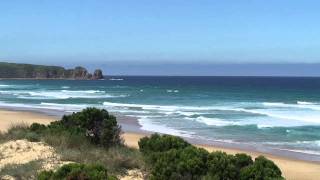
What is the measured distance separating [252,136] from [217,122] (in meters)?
6.06

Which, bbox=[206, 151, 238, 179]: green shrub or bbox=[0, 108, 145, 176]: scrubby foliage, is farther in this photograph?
bbox=[0, 108, 145, 176]: scrubby foliage

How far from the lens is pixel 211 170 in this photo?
9.55 metres

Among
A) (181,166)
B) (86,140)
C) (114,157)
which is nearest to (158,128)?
(86,140)

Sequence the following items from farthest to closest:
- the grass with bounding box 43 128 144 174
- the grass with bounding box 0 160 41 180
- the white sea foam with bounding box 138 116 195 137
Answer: the white sea foam with bounding box 138 116 195 137, the grass with bounding box 43 128 144 174, the grass with bounding box 0 160 41 180

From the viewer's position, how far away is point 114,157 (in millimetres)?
11469

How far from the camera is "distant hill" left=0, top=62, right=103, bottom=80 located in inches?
6614

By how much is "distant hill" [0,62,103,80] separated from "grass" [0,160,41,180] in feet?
519

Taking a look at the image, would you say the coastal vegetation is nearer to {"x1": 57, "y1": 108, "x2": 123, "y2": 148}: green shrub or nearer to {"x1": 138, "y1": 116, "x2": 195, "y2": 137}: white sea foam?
{"x1": 57, "y1": 108, "x2": 123, "y2": 148}: green shrub

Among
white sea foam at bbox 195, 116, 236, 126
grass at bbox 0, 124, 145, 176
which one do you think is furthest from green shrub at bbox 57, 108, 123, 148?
white sea foam at bbox 195, 116, 236, 126

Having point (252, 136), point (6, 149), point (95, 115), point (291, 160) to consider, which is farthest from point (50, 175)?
point (252, 136)

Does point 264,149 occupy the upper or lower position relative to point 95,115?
lower

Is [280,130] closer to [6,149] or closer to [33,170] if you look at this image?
[6,149]

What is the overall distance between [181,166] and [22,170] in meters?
2.87

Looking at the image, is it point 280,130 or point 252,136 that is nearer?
point 252,136
